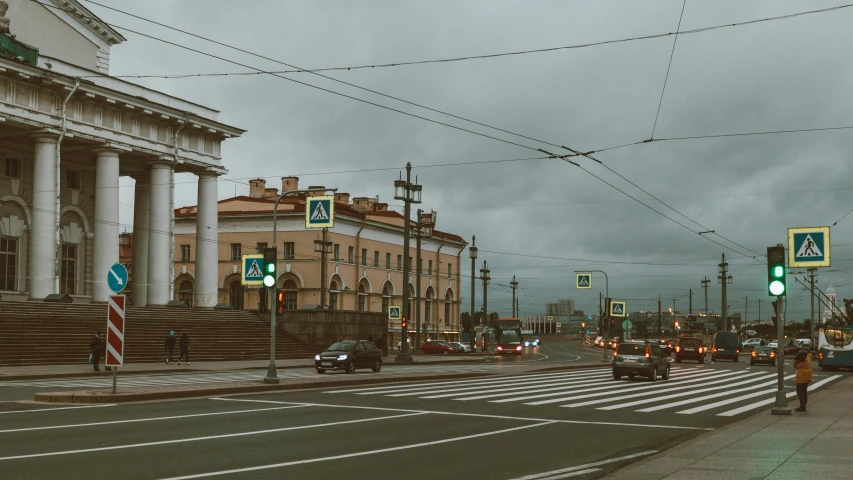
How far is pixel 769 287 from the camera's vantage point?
20.0m

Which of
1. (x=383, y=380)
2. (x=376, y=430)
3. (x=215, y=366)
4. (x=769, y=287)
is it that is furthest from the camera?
(x=215, y=366)

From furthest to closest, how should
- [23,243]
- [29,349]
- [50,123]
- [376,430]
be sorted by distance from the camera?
[23,243], [50,123], [29,349], [376,430]

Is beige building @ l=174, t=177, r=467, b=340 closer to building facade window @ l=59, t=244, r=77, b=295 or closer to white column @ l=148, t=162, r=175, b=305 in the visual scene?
building facade window @ l=59, t=244, r=77, b=295

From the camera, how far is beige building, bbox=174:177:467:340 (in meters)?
80.7

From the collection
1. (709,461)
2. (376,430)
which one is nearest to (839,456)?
(709,461)

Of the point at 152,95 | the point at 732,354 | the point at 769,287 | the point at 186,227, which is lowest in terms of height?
the point at 732,354

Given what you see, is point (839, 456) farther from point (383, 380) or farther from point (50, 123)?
point (50, 123)

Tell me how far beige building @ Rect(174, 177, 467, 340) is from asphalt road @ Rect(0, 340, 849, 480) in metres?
54.8

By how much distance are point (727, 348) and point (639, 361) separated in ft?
109

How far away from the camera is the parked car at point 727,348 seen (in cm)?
6406

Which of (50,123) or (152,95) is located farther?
(152,95)

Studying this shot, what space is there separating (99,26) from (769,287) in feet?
153

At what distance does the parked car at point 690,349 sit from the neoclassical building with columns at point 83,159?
3085 centimetres

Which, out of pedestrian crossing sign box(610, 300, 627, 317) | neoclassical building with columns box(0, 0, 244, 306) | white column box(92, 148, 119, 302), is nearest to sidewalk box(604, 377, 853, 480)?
neoclassical building with columns box(0, 0, 244, 306)
